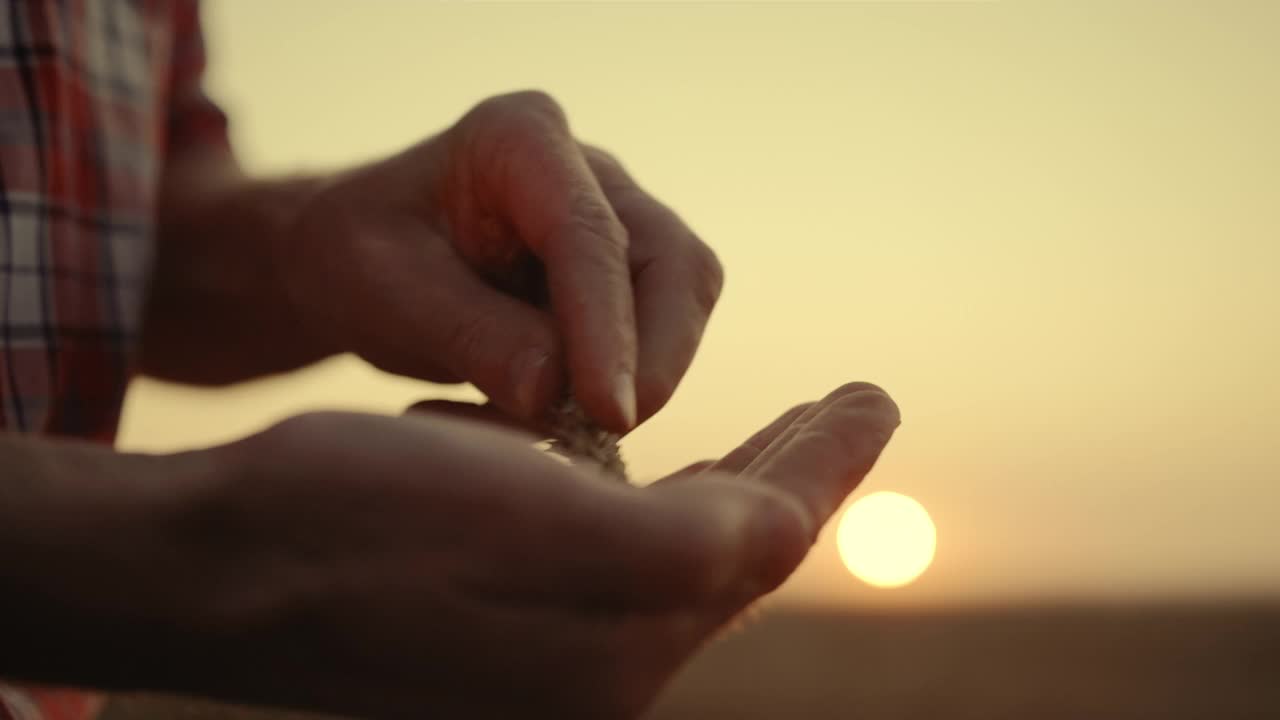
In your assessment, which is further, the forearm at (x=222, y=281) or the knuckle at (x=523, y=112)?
the forearm at (x=222, y=281)

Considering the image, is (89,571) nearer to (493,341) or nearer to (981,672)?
(493,341)

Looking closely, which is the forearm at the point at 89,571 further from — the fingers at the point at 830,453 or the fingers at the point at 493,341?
the fingers at the point at 493,341

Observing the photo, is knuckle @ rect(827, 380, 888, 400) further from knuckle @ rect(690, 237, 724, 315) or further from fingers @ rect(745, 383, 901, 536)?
knuckle @ rect(690, 237, 724, 315)

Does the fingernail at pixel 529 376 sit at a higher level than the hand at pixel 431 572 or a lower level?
higher

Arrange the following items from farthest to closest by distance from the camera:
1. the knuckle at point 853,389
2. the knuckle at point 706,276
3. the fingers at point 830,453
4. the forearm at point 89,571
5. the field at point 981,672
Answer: the field at point 981,672
the knuckle at point 706,276
the knuckle at point 853,389
the fingers at point 830,453
the forearm at point 89,571

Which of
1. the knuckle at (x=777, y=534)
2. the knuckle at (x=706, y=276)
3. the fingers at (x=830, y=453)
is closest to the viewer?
the knuckle at (x=777, y=534)

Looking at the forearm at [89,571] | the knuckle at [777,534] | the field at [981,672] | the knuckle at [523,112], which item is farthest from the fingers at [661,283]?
the field at [981,672]

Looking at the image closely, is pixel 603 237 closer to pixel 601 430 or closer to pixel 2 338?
pixel 601 430
